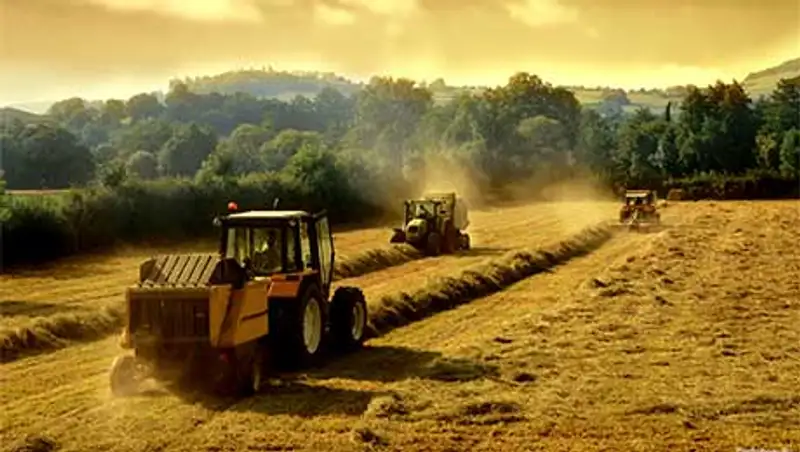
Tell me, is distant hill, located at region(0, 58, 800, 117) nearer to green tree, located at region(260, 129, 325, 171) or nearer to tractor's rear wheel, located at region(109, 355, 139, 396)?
green tree, located at region(260, 129, 325, 171)

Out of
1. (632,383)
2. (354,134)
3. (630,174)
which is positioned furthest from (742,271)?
(354,134)

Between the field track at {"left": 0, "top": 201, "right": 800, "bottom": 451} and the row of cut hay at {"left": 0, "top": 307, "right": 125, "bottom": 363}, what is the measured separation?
0.40m

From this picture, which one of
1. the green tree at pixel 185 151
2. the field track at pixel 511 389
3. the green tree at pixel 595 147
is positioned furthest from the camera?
the green tree at pixel 595 147

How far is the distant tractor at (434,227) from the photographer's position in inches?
1185

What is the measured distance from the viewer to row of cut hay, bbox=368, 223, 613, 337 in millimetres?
17062

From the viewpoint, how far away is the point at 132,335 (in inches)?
448

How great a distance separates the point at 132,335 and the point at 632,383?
527cm

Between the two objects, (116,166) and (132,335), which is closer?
(132,335)

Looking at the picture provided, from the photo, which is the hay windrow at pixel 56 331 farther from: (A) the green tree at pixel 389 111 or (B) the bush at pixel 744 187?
(A) the green tree at pixel 389 111

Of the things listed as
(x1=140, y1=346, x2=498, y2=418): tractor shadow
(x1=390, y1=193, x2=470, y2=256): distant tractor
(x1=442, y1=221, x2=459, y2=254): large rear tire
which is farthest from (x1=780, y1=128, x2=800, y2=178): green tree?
(x1=140, y1=346, x2=498, y2=418): tractor shadow

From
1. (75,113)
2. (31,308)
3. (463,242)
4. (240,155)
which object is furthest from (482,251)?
(75,113)

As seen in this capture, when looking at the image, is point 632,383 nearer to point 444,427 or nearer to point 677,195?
point 444,427

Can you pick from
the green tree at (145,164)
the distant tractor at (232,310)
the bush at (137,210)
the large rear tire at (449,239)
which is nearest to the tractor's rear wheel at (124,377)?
the distant tractor at (232,310)

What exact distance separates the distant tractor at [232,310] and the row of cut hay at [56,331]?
3287mm
